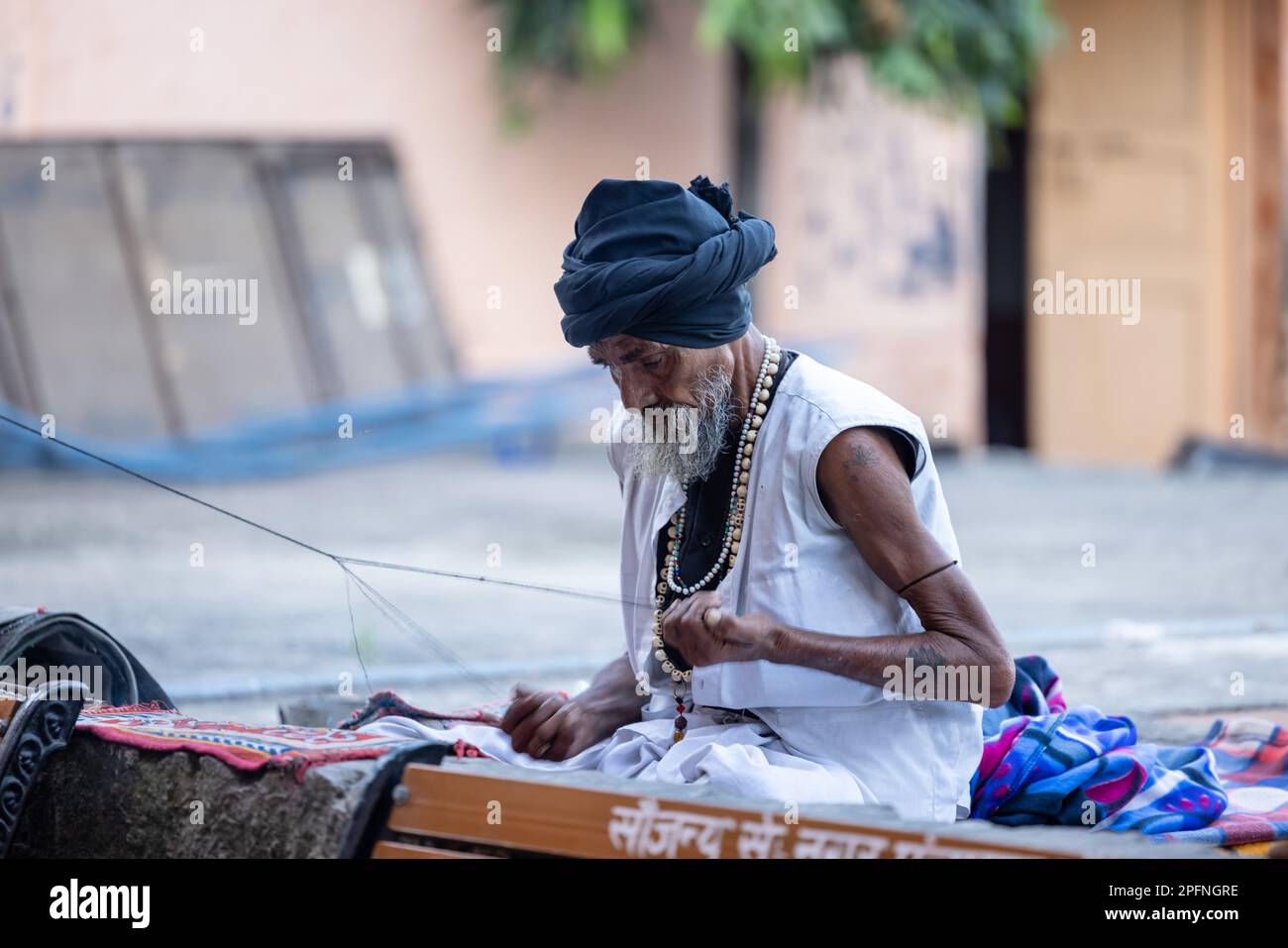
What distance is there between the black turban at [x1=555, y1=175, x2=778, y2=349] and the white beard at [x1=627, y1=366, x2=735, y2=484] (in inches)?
3.2

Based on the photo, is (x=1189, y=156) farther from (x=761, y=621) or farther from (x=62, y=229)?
(x=761, y=621)

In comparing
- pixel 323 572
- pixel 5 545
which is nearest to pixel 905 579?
pixel 323 572

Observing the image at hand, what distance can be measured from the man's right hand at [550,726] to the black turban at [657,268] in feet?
2.17

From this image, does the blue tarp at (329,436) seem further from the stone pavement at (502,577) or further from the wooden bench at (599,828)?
the wooden bench at (599,828)

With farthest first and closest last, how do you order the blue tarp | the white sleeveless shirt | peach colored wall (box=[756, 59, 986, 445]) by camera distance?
peach colored wall (box=[756, 59, 986, 445])
the blue tarp
the white sleeveless shirt

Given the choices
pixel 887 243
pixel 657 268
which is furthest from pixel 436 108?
pixel 657 268

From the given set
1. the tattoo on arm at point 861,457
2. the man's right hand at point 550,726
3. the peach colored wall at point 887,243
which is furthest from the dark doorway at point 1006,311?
the tattoo on arm at point 861,457

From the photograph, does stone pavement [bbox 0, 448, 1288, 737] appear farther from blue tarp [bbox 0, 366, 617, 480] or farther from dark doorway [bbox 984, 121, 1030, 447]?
dark doorway [bbox 984, 121, 1030, 447]

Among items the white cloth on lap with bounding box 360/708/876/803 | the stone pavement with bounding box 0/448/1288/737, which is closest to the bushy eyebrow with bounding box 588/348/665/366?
the white cloth on lap with bounding box 360/708/876/803

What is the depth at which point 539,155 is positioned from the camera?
13.0m

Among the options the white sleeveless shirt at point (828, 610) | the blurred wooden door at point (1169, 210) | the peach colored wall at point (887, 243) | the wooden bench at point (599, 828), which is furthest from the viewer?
the peach colored wall at point (887, 243)

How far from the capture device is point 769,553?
2.90 m

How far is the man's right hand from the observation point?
3.11 meters

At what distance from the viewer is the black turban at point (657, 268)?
280 centimetres
